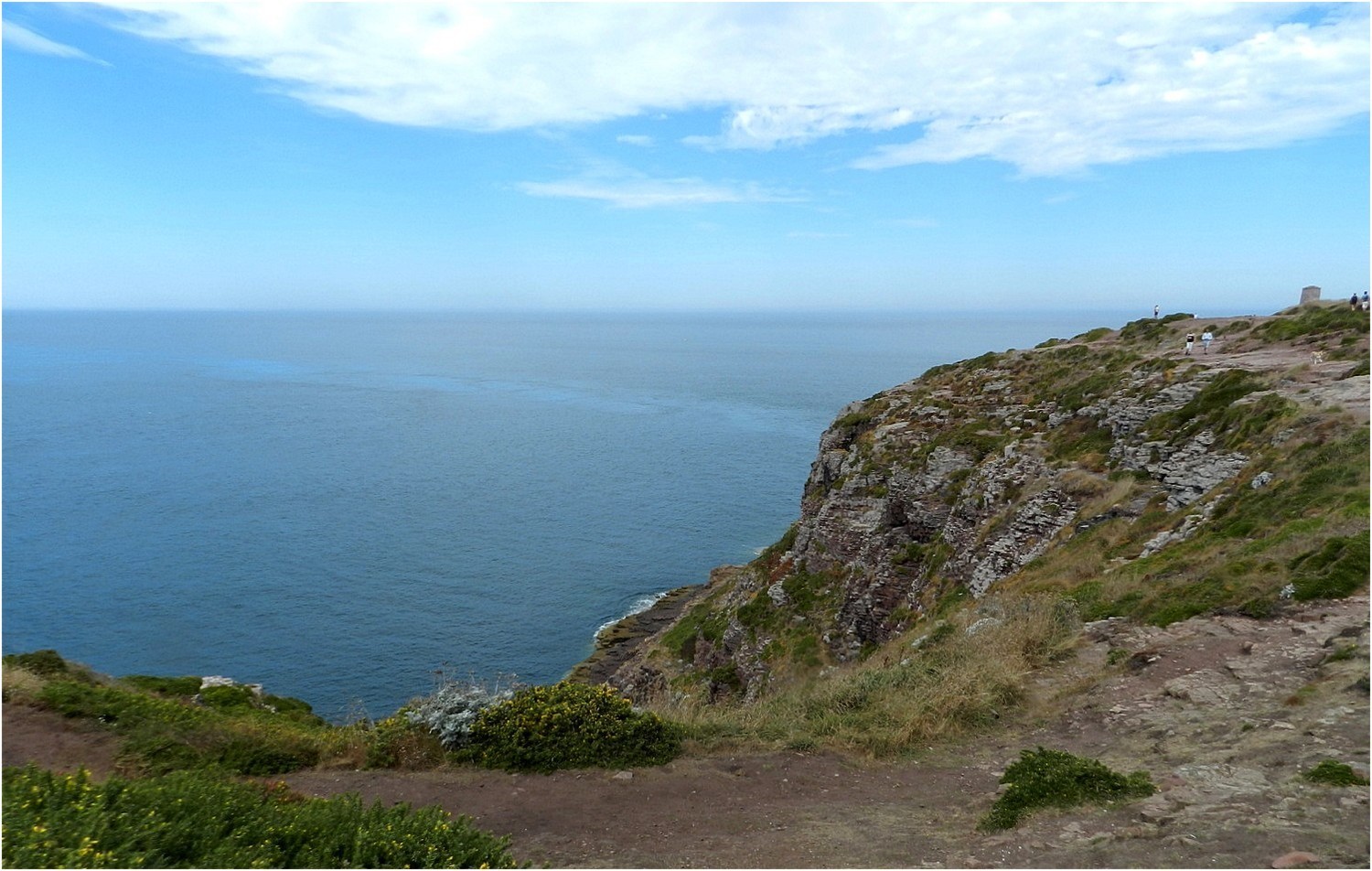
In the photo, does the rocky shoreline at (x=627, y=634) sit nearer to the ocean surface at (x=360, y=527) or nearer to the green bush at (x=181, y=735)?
the ocean surface at (x=360, y=527)

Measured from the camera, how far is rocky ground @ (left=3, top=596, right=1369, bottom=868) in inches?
374

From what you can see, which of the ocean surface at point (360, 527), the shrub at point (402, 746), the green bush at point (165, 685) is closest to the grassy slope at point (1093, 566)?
the shrub at point (402, 746)

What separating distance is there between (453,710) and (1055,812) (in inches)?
420

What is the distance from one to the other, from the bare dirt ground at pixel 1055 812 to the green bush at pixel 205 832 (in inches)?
88.6

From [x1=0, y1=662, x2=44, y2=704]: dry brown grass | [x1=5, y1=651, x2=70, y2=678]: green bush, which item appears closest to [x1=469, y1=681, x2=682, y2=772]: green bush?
[x1=0, y1=662, x2=44, y2=704]: dry brown grass

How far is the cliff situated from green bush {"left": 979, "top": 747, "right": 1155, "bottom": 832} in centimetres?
712

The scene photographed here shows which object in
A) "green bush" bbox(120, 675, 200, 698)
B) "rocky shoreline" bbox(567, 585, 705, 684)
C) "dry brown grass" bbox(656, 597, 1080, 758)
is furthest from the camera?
"rocky shoreline" bbox(567, 585, 705, 684)

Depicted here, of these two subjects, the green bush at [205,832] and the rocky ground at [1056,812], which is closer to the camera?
the green bush at [205,832]

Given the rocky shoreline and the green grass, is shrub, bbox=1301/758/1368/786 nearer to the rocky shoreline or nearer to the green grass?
the green grass

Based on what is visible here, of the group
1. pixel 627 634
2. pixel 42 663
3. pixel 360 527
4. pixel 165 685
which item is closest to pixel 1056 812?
pixel 42 663

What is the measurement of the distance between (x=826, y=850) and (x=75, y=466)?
111m

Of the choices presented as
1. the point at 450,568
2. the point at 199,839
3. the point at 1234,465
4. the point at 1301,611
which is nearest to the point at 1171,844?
the point at 1301,611

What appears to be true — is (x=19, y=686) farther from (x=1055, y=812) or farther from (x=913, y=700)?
(x=1055, y=812)

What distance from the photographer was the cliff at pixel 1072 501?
18812 mm
